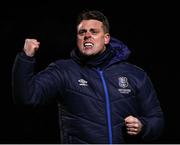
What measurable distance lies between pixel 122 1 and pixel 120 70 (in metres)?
1.31

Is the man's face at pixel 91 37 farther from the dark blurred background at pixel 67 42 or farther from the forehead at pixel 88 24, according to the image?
the dark blurred background at pixel 67 42

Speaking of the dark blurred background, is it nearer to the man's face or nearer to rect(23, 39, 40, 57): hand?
the man's face

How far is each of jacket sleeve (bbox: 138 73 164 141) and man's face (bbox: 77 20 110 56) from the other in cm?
31

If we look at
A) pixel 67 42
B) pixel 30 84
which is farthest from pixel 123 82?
pixel 67 42

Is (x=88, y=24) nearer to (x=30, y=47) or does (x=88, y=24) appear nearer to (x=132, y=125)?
(x=30, y=47)

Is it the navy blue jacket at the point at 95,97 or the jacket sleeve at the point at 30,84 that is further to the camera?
the navy blue jacket at the point at 95,97

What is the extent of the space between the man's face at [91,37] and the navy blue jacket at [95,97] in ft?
0.19

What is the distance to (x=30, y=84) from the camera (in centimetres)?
224

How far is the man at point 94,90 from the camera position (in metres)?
2.29

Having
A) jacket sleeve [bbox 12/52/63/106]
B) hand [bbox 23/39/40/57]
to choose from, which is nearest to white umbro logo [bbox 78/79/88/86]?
jacket sleeve [bbox 12/52/63/106]

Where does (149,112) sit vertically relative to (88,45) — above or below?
below

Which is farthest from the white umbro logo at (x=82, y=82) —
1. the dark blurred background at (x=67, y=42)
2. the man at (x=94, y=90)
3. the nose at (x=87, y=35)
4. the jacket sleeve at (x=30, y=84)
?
the dark blurred background at (x=67, y=42)

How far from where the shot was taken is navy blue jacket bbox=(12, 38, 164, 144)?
2.38 meters

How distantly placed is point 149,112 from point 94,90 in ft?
1.13
